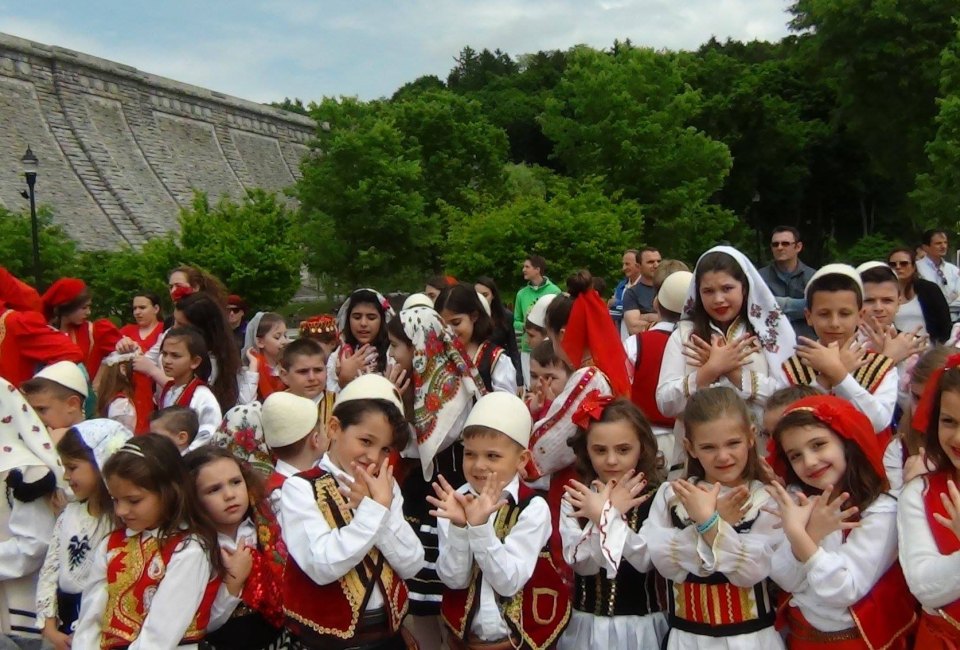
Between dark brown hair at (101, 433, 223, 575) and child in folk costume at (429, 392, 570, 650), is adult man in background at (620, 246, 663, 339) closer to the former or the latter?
child in folk costume at (429, 392, 570, 650)

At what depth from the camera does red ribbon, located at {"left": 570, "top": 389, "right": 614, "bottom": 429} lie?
Answer: 3.68 m

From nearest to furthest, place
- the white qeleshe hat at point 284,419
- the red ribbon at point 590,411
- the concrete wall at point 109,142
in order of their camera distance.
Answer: the red ribbon at point 590,411
the white qeleshe hat at point 284,419
the concrete wall at point 109,142

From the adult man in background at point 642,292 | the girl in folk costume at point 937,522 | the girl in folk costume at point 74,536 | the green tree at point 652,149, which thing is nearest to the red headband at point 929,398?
the girl in folk costume at point 937,522

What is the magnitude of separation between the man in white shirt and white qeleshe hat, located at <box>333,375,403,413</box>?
611 centimetres

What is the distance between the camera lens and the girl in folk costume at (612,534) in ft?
11.0

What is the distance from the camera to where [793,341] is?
4207mm

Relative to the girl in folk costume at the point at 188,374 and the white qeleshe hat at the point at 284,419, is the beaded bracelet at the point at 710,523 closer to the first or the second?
the white qeleshe hat at the point at 284,419

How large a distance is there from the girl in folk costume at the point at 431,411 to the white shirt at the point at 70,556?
4.35 feet

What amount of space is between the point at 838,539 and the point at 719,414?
57cm

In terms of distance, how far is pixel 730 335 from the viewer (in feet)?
13.8

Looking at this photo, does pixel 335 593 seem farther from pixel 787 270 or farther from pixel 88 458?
pixel 787 270

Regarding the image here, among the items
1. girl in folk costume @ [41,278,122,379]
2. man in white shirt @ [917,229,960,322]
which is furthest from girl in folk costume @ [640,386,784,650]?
man in white shirt @ [917,229,960,322]

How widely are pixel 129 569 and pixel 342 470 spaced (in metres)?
0.83

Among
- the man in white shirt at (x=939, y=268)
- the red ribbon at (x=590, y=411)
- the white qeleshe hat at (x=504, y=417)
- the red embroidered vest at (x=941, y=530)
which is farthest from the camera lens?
the man in white shirt at (x=939, y=268)
